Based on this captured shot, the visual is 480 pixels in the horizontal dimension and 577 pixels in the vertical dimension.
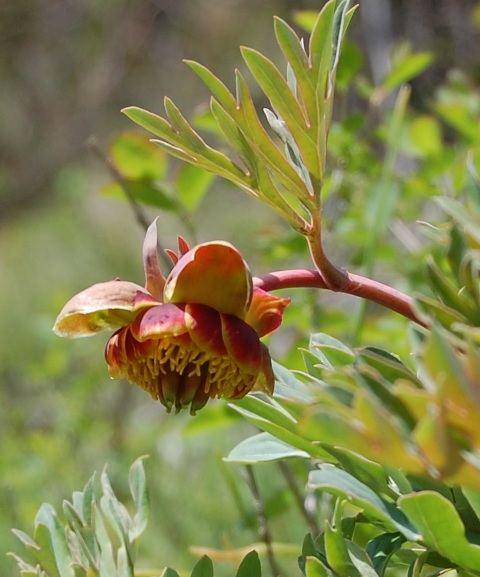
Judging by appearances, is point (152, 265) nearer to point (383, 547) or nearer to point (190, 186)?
point (383, 547)

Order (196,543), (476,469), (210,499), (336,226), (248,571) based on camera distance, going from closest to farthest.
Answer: (476,469)
(248,571)
(336,226)
(196,543)
(210,499)

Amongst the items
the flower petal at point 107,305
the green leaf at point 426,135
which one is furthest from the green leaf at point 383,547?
the green leaf at point 426,135

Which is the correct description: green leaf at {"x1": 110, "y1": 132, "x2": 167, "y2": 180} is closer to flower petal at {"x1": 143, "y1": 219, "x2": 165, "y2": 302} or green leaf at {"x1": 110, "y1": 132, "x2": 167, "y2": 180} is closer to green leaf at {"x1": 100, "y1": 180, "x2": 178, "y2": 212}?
green leaf at {"x1": 100, "y1": 180, "x2": 178, "y2": 212}

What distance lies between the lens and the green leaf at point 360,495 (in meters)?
0.25

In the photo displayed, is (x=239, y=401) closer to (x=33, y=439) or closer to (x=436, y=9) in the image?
(x=33, y=439)

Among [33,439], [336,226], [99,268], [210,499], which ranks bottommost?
[99,268]

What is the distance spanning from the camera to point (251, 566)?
31 centimetres

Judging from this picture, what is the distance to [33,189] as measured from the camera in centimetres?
371

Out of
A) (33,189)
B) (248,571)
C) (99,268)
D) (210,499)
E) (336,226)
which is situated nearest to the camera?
(248,571)

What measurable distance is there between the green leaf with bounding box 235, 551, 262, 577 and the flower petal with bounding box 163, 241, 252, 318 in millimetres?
93

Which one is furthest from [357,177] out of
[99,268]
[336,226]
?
[99,268]

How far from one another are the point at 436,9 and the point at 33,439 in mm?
1415

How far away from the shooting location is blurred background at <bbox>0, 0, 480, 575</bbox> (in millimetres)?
1056

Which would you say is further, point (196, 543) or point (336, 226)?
point (196, 543)
